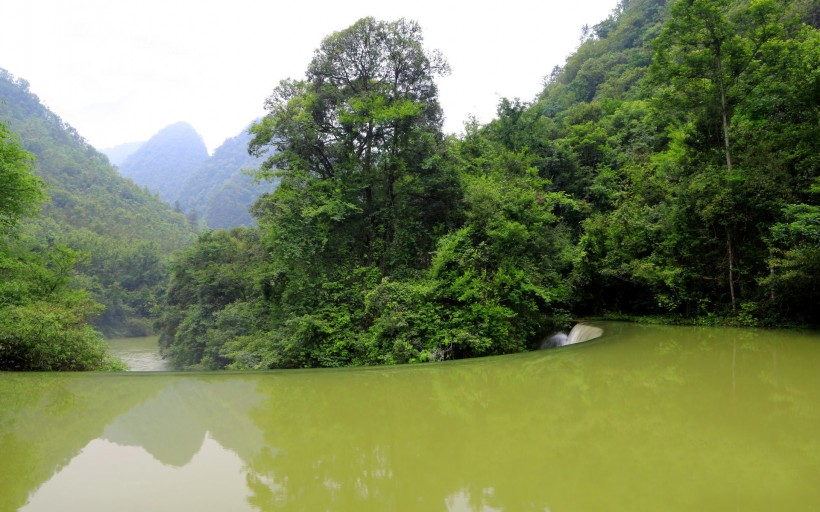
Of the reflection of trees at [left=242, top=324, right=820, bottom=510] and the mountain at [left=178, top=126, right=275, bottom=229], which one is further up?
the mountain at [left=178, top=126, right=275, bottom=229]

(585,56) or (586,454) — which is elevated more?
(585,56)

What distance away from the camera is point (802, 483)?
2846 millimetres

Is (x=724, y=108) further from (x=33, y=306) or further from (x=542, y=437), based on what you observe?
(x=33, y=306)

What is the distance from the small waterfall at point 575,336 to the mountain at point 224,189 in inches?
2360

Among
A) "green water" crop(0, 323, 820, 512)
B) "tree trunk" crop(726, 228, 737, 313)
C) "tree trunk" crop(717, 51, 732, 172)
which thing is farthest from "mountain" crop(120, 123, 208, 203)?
"green water" crop(0, 323, 820, 512)

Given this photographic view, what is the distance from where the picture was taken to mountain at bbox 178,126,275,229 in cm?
9238

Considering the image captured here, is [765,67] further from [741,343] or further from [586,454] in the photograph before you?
[586,454]

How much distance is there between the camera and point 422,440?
3885mm

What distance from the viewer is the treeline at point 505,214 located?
969 centimetres

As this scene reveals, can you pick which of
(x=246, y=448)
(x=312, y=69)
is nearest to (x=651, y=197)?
(x=312, y=69)

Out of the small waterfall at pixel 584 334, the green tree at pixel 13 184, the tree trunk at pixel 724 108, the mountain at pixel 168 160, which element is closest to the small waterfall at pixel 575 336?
the small waterfall at pixel 584 334

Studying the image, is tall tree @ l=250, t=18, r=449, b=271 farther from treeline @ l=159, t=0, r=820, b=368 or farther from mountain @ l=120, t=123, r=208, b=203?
mountain @ l=120, t=123, r=208, b=203

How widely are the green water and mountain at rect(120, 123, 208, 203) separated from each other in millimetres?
141358

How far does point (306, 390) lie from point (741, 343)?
777 cm
